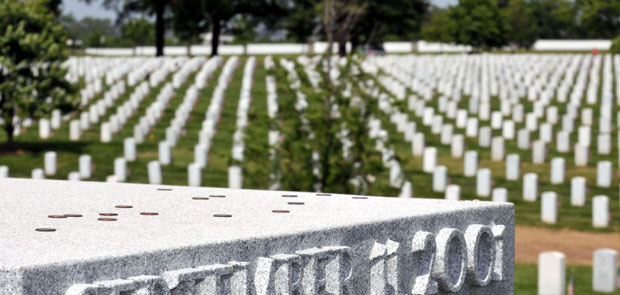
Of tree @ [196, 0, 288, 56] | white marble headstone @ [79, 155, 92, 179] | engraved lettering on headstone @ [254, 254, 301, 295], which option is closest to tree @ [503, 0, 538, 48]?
tree @ [196, 0, 288, 56]

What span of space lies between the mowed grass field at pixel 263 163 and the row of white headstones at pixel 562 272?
0.31 m

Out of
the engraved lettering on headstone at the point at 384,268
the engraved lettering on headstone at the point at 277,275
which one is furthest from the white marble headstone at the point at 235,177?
the engraved lettering on headstone at the point at 277,275

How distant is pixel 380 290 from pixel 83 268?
78.8 inches

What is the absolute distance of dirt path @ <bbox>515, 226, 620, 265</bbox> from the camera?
40.8 ft

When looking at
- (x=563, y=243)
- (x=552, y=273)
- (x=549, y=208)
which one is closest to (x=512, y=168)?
(x=549, y=208)

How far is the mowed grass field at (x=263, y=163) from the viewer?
1311 cm

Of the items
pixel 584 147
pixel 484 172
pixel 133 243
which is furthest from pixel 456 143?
pixel 133 243

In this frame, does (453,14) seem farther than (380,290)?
Yes

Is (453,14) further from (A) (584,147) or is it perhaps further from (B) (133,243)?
(B) (133,243)

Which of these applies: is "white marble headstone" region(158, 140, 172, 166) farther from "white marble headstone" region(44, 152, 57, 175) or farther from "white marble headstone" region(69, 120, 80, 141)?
"white marble headstone" region(69, 120, 80, 141)

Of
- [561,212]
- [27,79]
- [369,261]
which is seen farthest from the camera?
[27,79]

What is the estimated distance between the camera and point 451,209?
612 centimetres

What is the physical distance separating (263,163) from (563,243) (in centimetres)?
400

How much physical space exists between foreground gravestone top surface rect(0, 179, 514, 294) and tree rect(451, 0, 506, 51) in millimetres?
78572
